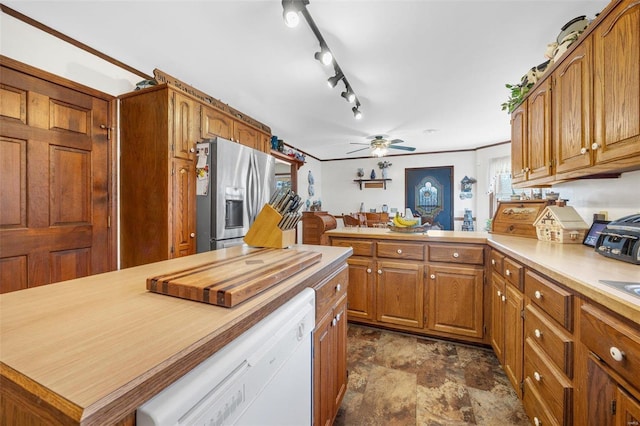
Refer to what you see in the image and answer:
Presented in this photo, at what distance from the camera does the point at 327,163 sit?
7438 millimetres

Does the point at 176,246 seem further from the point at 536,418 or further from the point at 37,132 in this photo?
the point at 536,418

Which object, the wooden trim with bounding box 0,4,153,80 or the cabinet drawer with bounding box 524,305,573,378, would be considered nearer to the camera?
the cabinet drawer with bounding box 524,305,573,378

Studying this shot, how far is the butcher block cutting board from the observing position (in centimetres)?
68

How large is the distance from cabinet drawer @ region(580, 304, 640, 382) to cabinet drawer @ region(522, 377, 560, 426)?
46 cm

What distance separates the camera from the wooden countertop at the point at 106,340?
1.20 ft

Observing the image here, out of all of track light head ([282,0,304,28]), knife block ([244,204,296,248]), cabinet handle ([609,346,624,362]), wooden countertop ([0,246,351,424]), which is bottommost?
cabinet handle ([609,346,624,362])

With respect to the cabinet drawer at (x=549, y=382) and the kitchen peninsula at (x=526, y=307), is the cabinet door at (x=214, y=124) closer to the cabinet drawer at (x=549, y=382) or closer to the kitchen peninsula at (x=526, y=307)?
the kitchen peninsula at (x=526, y=307)

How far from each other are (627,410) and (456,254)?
148 cm

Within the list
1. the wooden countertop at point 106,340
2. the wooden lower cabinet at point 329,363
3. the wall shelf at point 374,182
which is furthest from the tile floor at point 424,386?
the wall shelf at point 374,182

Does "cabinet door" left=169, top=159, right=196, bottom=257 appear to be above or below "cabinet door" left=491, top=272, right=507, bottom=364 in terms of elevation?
above

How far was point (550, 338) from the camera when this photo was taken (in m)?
1.16

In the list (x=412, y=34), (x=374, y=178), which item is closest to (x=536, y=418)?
(x=412, y=34)

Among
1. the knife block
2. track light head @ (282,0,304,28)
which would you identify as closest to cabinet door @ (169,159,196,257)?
the knife block

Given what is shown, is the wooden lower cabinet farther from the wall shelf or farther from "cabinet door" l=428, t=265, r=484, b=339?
the wall shelf
